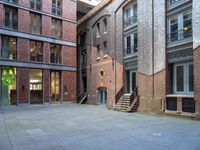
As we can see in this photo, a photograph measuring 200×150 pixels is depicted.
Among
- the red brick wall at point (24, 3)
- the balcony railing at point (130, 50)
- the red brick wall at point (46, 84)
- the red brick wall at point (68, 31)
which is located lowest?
the red brick wall at point (46, 84)

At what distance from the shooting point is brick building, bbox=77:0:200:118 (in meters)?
13.4

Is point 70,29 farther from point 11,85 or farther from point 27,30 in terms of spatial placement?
point 11,85

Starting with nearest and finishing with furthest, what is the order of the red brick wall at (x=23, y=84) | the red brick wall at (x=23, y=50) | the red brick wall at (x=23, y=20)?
the red brick wall at (x=23, y=84) < the red brick wall at (x=23, y=50) < the red brick wall at (x=23, y=20)

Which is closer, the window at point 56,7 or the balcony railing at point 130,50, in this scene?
the balcony railing at point 130,50

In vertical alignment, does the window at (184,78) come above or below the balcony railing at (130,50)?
below

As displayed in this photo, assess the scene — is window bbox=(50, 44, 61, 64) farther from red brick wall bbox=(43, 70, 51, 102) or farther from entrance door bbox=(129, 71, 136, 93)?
entrance door bbox=(129, 71, 136, 93)

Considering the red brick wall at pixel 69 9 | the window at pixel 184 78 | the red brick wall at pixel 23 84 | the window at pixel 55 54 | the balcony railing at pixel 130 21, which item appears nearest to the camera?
the window at pixel 184 78

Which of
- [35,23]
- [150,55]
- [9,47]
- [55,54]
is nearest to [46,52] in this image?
[55,54]

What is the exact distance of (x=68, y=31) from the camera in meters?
28.9

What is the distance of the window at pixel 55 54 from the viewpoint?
27.3 meters

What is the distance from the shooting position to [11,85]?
2359 centimetres

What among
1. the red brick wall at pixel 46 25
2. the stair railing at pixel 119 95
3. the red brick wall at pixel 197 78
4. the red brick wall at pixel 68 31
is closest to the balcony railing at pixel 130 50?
the stair railing at pixel 119 95

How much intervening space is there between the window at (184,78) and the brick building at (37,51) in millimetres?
16734

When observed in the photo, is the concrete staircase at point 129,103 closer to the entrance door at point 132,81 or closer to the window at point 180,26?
the entrance door at point 132,81
